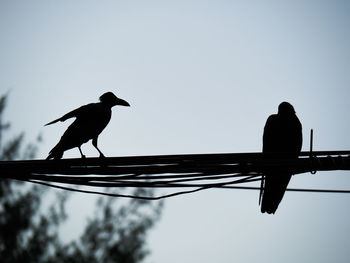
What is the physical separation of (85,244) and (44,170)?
11.8 m

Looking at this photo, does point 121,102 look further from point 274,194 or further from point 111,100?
point 274,194

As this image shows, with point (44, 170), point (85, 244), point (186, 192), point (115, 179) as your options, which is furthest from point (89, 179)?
point (85, 244)

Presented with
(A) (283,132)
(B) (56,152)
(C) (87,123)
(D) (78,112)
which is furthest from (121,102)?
(A) (283,132)

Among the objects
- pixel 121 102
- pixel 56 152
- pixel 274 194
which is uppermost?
pixel 121 102

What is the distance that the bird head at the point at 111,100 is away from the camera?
239 inches

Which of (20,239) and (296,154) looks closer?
(296,154)

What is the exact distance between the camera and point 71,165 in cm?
331

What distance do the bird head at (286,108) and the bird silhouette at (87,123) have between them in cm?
272

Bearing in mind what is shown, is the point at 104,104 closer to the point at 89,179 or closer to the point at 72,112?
the point at 72,112

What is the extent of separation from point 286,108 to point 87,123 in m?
3.44

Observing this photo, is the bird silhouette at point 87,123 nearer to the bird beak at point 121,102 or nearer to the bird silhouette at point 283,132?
the bird beak at point 121,102

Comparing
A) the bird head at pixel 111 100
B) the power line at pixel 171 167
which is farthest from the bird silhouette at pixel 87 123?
the power line at pixel 171 167

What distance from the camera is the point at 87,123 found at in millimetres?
5531

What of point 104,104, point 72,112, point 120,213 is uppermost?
point 104,104
